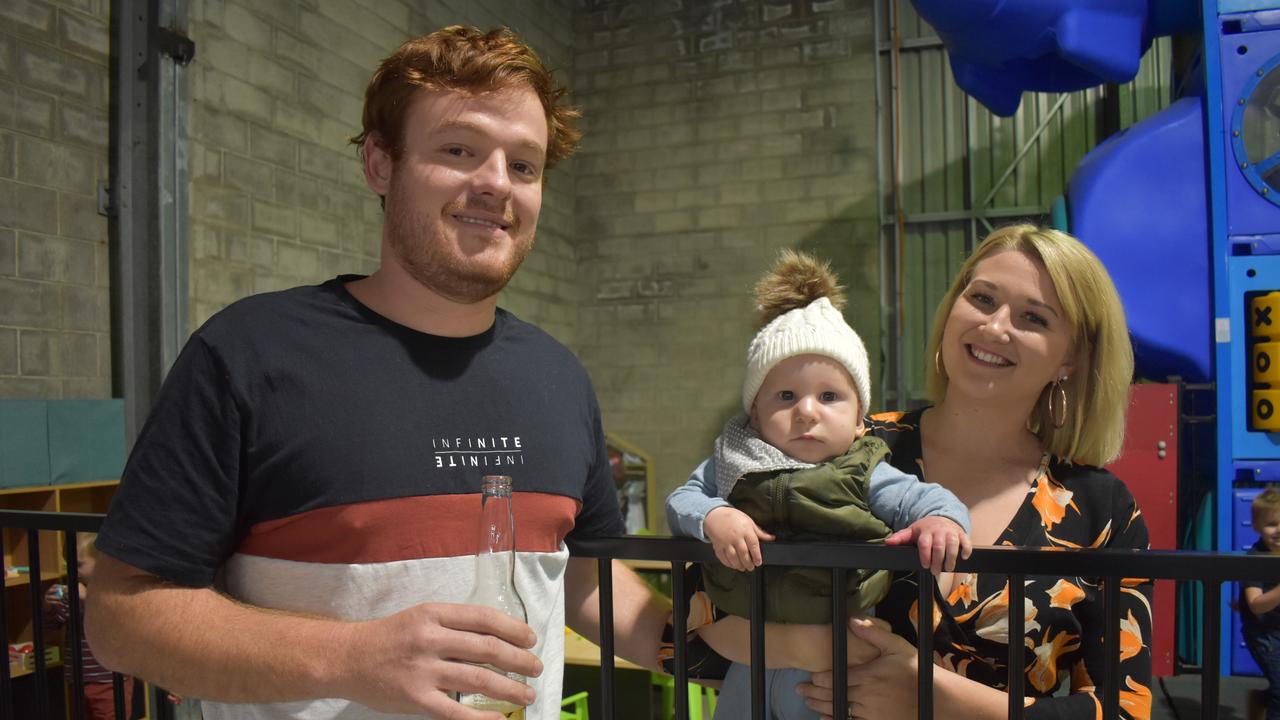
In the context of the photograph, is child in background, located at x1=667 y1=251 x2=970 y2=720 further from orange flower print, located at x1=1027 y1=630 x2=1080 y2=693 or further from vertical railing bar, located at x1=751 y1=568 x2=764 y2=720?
orange flower print, located at x1=1027 y1=630 x2=1080 y2=693

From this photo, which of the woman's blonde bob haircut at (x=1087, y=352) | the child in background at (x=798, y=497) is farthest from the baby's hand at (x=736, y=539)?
the woman's blonde bob haircut at (x=1087, y=352)

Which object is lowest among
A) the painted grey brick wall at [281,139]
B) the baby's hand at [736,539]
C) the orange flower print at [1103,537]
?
the orange flower print at [1103,537]

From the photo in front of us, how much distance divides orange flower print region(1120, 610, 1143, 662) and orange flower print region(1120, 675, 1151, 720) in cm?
Answer: 4

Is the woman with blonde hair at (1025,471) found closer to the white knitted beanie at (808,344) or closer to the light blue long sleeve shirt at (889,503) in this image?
the light blue long sleeve shirt at (889,503)

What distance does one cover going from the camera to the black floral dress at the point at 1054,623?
4.34 ft

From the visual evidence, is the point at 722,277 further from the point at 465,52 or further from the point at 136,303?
the point at 465,52

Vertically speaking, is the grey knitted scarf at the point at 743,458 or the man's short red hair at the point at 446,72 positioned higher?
the man's short red hair at the point at 446,72

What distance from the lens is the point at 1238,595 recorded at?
13.1 feet

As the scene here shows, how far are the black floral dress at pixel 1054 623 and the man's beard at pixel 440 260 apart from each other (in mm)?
801

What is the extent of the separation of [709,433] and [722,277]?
1.34 meters

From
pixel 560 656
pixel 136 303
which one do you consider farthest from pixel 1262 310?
pixel 136 303

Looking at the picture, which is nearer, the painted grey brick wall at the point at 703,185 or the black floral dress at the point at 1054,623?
the black floral dress at the point at 1054,623

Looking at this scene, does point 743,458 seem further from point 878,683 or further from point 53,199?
point 53,199

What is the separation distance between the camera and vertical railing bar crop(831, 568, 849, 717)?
1.18 meters
